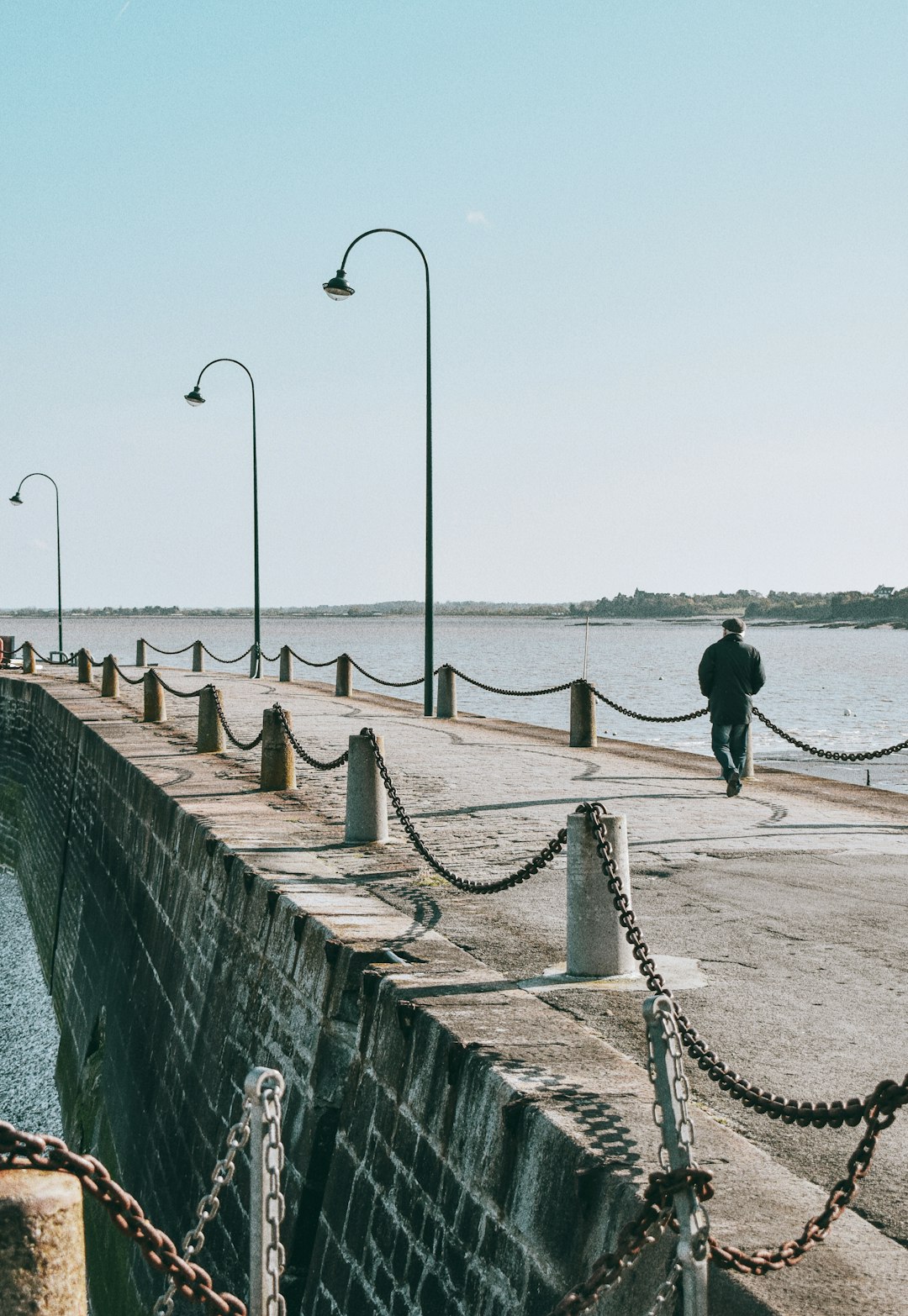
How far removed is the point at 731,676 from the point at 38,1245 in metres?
11.6

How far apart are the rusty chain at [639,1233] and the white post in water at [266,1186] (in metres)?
0.73

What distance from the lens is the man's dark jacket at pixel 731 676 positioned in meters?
13.2

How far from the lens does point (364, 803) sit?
8.82 m

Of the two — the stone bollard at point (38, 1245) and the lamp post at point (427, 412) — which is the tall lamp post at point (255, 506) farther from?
the stone bollard at point (38, 1245)

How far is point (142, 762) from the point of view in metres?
13.1

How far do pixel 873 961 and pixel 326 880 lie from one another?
10.00 ft

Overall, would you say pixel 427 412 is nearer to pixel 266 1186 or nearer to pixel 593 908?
pixel 593 908

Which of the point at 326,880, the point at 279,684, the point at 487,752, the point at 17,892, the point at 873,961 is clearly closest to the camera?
the point at 873,961

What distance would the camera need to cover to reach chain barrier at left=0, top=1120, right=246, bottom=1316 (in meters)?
2.48

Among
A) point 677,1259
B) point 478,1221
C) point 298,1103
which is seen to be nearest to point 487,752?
point 298,1103

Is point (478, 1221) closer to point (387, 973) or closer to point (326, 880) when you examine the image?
point (387, 973)

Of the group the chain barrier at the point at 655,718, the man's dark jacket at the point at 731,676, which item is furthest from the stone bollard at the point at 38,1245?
the man's dark jacket at the point at 731,676

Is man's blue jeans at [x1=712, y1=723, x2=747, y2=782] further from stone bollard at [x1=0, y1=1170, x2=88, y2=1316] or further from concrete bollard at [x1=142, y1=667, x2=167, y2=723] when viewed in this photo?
stone bollard at [x1=0, y1=1170, x2=88, y2=1316]

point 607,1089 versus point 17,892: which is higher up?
A: point 607,1089
